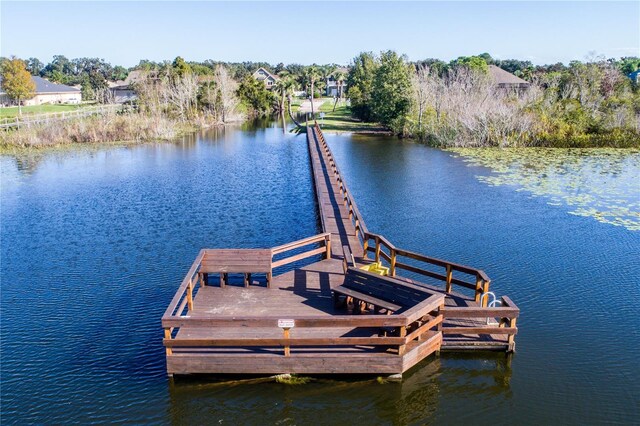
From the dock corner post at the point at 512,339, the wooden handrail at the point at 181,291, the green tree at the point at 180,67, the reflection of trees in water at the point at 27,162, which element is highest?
the green tree at the point at 180,67

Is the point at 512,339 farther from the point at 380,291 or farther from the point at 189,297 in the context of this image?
the point at 189,297

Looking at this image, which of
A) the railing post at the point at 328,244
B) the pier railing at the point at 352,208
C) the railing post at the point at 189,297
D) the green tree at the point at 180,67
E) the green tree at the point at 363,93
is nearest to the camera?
the railing post at the point at 189,297

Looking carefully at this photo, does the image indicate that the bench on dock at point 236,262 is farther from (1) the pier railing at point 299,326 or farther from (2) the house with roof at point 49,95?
(2) the house with roof at point 49,95

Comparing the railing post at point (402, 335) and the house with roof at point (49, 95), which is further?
the house with roof at point (49, 95)

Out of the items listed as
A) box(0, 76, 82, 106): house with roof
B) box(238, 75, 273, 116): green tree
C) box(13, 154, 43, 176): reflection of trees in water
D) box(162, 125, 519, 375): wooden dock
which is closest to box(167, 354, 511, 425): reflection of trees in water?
box(162, 125, 519, 375): wooden dock

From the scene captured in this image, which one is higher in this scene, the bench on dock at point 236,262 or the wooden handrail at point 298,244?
the wooden handrail at point 298,244

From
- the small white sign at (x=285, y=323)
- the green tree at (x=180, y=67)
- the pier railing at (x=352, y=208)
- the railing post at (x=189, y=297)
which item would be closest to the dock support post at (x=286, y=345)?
the small white sign at (x=285, y=323)
